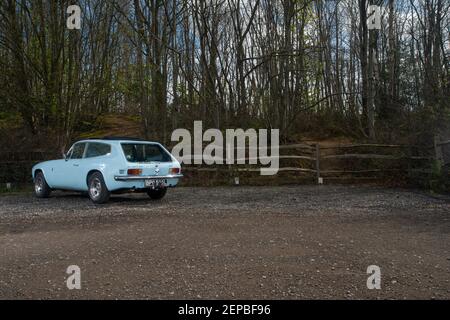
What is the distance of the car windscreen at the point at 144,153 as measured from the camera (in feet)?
35.8

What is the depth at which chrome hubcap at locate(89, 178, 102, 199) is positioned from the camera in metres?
11.0

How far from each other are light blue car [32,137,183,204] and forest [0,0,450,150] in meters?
6.38

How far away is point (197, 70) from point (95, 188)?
13344mm

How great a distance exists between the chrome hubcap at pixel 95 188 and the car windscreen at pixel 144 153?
100 centimetres

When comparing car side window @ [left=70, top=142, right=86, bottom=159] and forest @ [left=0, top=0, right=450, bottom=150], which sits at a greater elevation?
forest @ [left=0, top=0, right=450, bottom=150]

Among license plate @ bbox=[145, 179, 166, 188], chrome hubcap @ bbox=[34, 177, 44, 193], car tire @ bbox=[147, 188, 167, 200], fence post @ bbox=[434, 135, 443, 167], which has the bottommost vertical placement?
car tire @ bbox=[147, 188, 167, 200]

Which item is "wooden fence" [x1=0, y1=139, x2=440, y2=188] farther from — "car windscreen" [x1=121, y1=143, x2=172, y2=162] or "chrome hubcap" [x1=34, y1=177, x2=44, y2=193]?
"car windscreen" [x1=121, y1=143, x2=172, y2=162]

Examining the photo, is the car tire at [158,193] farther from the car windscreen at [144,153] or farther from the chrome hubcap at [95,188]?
the chrome hubcap at [95,188]

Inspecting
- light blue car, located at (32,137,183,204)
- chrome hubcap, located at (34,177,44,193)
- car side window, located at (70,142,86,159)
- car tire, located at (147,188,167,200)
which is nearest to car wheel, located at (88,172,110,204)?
light blue car, located at (32,137,183,204)

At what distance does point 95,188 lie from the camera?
36.4 feet

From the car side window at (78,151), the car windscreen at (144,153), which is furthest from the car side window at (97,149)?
the car windscreen at (144,153)

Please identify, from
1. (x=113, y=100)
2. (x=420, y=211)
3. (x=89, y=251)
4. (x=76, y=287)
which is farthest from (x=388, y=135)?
(x=113, y=100)

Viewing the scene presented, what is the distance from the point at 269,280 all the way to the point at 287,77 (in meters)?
15.8
